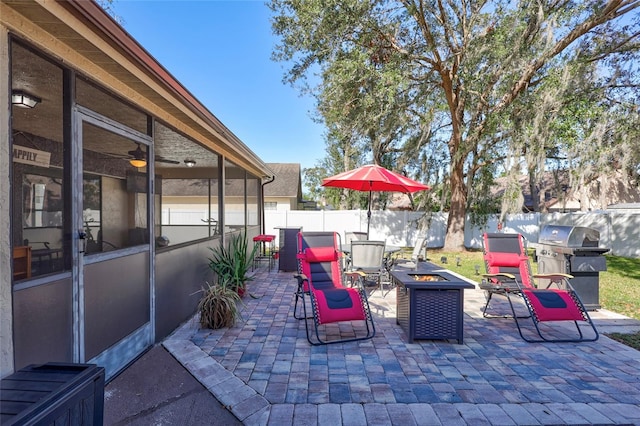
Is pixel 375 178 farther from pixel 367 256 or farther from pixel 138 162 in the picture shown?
pixel 138 162

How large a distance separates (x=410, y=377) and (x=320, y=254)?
2.19m

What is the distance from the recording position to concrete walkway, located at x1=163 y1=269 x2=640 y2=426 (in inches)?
87.5

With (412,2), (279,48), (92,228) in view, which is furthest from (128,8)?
(412,2)

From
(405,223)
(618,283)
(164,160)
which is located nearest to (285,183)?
(405,223)

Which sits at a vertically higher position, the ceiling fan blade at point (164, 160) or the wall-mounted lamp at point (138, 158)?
the ceiling fan blade at point (164, 160)

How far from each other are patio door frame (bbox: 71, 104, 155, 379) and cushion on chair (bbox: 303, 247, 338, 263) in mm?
2026

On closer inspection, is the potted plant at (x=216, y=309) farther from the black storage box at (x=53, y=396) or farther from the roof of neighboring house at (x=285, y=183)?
the roof of neighboring house at (x=285, y=183)

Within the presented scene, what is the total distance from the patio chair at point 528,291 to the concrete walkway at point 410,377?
0.25 metres

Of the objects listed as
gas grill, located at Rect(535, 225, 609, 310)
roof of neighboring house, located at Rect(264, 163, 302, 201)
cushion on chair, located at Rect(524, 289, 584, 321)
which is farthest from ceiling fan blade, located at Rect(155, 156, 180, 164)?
roof of neighboring house, located at Rect(264, 163, 302, 201)

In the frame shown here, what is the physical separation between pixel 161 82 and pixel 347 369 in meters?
2.86

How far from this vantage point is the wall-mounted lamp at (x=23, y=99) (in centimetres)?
184

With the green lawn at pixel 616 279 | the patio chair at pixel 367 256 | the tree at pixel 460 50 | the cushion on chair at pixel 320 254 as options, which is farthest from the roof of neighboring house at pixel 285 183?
the cushion on chair at pixel 320 254

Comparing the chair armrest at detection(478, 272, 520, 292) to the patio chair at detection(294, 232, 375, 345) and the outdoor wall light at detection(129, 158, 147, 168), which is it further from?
the outdoor wall light at detection(129, 158, 147, 168)

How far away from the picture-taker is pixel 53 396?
52.6 inches
